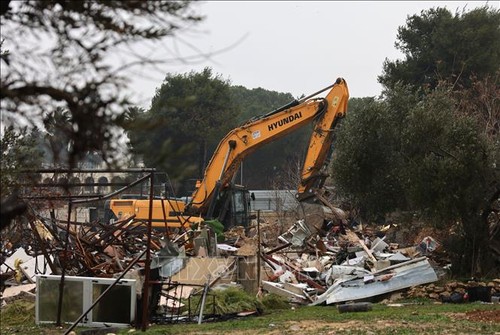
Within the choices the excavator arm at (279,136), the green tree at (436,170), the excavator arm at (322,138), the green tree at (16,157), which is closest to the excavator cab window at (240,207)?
the excavator arm at (279,136)

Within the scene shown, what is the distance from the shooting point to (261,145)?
29.8 m

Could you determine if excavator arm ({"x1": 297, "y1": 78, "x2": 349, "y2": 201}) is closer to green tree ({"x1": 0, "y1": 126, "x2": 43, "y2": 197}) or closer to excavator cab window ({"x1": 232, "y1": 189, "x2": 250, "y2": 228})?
excavator cab window ({"x1": 232, "y1": 189, "x2": 250, "y2": 228})

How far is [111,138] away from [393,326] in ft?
Answer: 30.9

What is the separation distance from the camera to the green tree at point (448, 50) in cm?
4316

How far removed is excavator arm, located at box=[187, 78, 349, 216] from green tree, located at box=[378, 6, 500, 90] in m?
14.3

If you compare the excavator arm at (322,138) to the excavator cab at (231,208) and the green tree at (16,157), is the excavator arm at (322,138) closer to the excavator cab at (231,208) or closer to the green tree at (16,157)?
the excavator cab at (231,208)

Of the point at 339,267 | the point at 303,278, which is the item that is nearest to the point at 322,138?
the point at 303,278

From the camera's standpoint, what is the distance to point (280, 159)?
68.9m

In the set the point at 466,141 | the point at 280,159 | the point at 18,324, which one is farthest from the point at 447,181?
the point at 280,159

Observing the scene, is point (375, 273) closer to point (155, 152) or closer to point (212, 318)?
point (212, 318)

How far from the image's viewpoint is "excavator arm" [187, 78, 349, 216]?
28859 millimetres

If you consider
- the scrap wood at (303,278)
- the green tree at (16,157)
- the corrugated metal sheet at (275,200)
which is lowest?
the scrap wood at (303,278)

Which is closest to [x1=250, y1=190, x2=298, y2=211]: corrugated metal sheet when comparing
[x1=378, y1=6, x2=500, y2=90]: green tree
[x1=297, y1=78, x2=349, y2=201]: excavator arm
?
[x1=378, y1=6, x2=500, y2=90]: green tree

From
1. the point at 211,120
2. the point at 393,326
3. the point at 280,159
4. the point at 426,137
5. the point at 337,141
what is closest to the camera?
the point at 393,326
